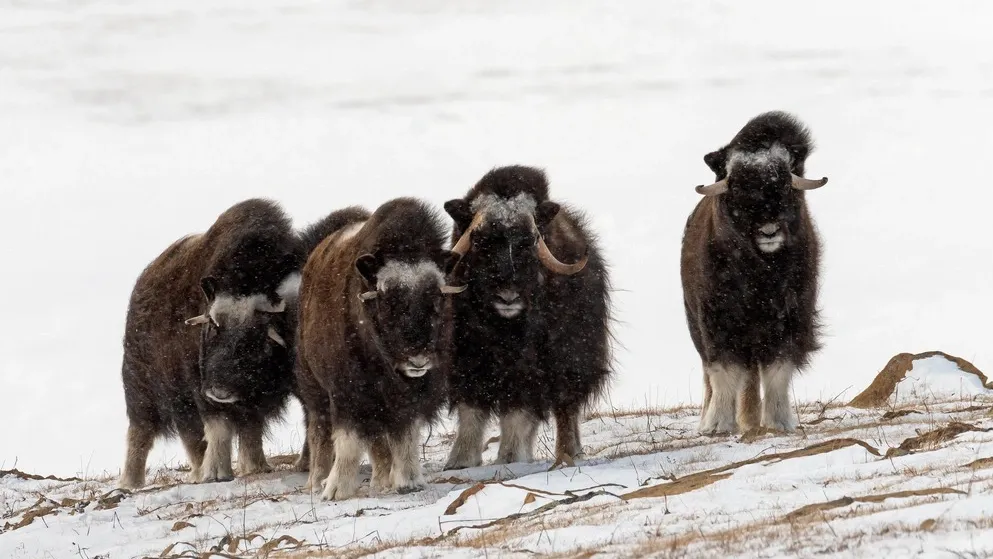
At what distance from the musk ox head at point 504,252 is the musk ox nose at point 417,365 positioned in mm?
1020

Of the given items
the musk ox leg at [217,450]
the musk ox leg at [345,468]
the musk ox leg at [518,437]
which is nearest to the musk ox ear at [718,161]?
the musk ox leg at [518,437]


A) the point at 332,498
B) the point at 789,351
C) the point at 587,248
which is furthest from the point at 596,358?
the point at 332,498

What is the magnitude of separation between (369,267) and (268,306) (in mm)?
1876

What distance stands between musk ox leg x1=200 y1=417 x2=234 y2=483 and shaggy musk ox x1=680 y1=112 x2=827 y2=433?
3.59 metres

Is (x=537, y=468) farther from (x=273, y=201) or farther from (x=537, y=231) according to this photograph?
(x=273, y=201)

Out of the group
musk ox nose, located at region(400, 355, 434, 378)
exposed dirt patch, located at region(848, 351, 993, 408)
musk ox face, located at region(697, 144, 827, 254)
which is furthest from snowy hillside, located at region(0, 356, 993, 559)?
exposed dirt patch, located at region(848, 351, 993, 408)

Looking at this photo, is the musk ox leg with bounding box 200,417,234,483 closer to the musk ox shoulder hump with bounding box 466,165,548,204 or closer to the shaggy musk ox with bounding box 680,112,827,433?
the musk ox shoulder hump with bounding box 466,165,548,204

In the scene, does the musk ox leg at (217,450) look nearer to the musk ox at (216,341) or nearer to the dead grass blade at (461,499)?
the musk ox at (216,341)

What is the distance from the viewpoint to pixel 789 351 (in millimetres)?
9969

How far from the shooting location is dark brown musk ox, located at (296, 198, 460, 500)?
7.94 metres

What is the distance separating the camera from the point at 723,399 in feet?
33.9

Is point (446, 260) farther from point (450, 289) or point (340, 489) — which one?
point (340, 489)

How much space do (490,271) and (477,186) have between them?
2.17 ft

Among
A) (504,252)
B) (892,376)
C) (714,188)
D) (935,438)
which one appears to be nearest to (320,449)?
(504,252)
